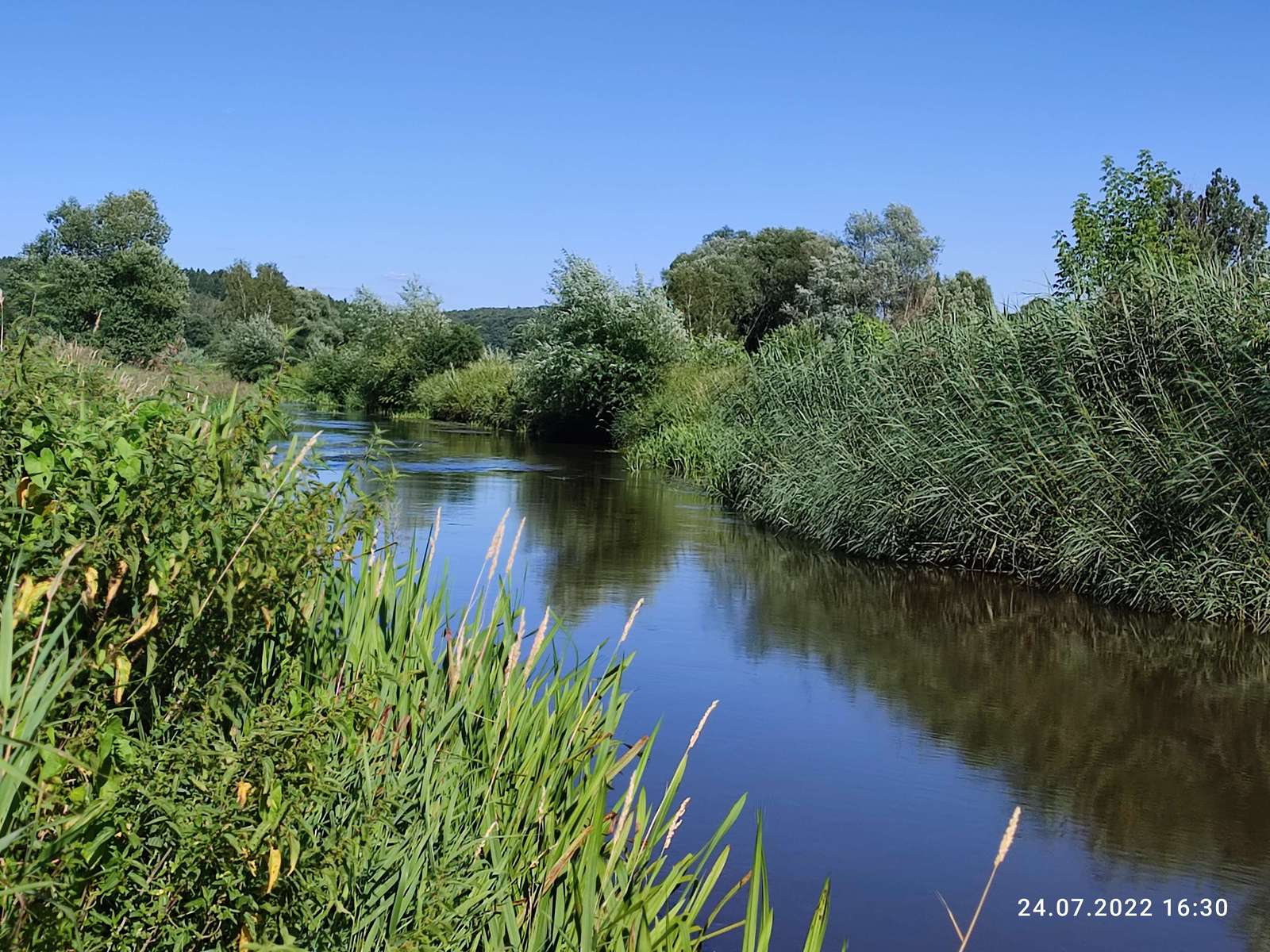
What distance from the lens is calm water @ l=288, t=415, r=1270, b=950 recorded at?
19.0 ft

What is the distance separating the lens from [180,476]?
3463 mm

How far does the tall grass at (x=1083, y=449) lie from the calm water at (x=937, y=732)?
0.45 metres

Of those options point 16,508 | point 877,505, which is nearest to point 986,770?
point 16,508

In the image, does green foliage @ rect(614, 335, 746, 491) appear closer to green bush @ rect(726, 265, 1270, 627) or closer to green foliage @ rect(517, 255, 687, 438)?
green foliage @ rect(517, 255, 687, 438)

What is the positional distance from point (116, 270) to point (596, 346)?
19822 mm

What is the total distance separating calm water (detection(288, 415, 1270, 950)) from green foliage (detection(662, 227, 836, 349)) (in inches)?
1978

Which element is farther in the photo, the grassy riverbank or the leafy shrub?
the leafy shrub

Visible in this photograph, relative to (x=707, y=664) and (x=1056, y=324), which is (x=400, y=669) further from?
(x=1056, y=324)

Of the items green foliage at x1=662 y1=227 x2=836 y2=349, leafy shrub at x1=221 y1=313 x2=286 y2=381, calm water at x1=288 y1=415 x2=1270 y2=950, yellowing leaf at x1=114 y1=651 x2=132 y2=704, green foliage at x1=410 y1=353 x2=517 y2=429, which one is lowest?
calm water at x1=288 y1=415 x2=1270 y2=950

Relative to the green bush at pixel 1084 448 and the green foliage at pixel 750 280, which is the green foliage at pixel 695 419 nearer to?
the green bush at pixel 1084 448

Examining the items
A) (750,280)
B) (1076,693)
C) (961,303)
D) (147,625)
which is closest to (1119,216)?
(961,303)

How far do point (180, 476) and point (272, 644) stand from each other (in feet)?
2.80

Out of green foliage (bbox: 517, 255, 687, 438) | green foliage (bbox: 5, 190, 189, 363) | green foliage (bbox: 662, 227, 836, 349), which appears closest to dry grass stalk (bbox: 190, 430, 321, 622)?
green foliage (bbox: 517, 255, 687, 438)

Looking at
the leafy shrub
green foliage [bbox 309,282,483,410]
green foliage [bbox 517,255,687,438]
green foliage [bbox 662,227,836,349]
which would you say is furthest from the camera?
green foliage [bbox 662,227,836,349]
